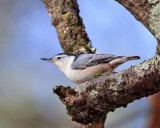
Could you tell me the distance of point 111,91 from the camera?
145cm

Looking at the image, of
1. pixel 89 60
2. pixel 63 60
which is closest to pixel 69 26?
pixel 63 60

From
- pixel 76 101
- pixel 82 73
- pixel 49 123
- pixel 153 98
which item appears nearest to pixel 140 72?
pixel 76 101

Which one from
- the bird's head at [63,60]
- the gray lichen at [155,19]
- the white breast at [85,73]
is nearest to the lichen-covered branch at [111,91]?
the gray lichen at [155,19]

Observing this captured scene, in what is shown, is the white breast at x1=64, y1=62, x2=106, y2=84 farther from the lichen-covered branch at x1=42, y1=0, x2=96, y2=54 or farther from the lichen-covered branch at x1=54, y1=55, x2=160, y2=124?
the lichen-covered branch at x1=54, y1=55, x2=160, y2=124

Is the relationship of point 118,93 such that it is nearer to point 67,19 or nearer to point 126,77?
point 126,77

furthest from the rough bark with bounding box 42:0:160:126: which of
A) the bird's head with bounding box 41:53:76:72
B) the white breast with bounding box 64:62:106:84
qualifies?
the bird's head with bounding box 41:53:76:72

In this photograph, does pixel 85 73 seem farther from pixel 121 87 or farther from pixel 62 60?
pixel 121 87

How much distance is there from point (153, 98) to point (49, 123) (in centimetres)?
188

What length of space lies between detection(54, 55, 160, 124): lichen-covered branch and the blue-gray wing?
599 mm

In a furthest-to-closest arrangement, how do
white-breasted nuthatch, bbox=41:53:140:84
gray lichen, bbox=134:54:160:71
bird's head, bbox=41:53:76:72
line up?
bird's head, bbox=41:53:76:72 < white-breasted nuthatch, bbox=41:53:140:84 < gray lichen, bbox=134:54:160:71

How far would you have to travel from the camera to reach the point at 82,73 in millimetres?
2283

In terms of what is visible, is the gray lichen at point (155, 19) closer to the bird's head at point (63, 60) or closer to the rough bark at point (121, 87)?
the rough bark at point (121, 87)

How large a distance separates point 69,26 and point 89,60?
47 cm

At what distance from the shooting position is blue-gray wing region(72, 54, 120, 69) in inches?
89.1
